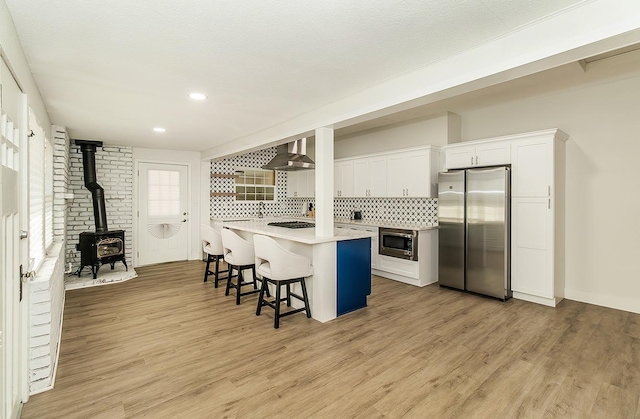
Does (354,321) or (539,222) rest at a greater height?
(539,222)

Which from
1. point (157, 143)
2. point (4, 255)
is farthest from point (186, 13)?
point (157, 143)

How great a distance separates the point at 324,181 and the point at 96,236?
4.08 meters

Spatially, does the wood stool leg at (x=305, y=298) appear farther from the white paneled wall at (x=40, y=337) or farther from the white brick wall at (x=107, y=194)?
the white brick wall at (x=107, y=194)

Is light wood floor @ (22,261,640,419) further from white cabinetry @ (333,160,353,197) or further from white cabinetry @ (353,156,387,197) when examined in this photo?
white cabinetry @ (333,160,353,197)

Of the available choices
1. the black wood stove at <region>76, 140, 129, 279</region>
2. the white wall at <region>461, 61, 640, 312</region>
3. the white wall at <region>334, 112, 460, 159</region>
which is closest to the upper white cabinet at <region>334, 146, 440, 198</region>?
the white wall at <region>334, 112, 460, 159</region>

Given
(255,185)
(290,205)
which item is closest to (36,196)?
(255,185)

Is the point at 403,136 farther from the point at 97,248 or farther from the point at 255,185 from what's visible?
the point at 97,248

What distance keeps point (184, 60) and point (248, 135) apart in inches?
105

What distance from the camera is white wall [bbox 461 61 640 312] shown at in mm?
3727

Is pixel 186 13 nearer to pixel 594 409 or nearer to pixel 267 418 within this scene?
pixel 267 418

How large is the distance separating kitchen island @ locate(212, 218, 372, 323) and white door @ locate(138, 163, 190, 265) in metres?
3.75

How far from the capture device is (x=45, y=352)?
2.30m

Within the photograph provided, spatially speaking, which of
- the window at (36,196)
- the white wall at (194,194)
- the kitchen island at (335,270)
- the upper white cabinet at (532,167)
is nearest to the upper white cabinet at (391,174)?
the upper white cabinet at (532,167)

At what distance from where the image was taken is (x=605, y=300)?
3.92m
